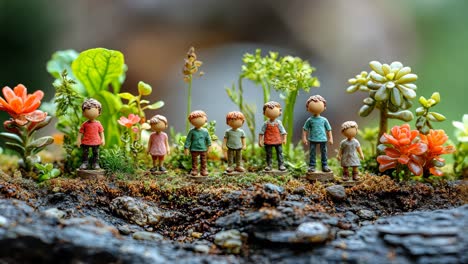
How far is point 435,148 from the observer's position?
2400 mm

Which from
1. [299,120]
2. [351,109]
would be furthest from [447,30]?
[299,120]

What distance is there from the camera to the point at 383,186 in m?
2.32

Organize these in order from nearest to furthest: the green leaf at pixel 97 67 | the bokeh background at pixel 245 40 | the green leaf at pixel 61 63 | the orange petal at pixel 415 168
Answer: the orange petal at pixel 415 168 → the green leaf at pixel 97 67 → the green leaf at pixel 61 63 → the bokeh background at pixel 245 40

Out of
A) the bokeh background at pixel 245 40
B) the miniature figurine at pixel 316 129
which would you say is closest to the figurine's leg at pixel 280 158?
the miniature figurine at pixel 316 129

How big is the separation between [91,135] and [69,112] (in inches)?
18.0

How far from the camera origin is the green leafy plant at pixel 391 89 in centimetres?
245

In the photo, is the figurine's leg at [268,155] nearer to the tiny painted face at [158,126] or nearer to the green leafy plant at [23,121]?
the tiny painted face at [158,126]

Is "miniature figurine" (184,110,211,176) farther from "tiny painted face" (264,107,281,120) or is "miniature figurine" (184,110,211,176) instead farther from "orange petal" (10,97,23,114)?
"orange petal" (10,97,23,114)

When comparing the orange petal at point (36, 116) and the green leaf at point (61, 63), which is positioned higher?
the green leaf at point (61, 63)

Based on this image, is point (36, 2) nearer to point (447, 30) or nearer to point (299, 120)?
Answer: point (299, 120)

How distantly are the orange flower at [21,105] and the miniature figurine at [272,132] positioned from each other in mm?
1175

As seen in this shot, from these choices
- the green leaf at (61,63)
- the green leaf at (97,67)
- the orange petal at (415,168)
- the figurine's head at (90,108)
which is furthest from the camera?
the green leaf at (61,63)

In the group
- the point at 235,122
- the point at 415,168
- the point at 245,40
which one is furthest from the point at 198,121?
the point at 245,40

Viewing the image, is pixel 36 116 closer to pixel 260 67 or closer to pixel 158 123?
pixel 158 123
